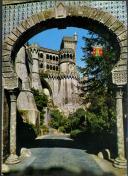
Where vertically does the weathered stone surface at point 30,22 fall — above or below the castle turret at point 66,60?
below

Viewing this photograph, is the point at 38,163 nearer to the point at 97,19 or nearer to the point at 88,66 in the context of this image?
the point at 97,19

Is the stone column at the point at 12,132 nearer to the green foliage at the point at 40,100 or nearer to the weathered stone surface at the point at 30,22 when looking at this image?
the weathered stone surface at the point at 30,22

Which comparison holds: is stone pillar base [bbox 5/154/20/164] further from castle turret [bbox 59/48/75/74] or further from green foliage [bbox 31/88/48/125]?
castle turret [bbox 59/48/75/74]

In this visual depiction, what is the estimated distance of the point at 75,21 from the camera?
906 centimetres

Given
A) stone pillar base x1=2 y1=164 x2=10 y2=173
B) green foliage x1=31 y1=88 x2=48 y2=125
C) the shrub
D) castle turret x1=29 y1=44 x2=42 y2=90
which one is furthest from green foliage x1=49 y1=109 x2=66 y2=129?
stone pillar base x1=2 y1=164 x2=10 y2=173

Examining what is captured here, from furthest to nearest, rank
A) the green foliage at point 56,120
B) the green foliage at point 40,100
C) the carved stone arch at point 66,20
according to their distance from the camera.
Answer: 1. the green foliage at point 56,120
2. the green foliage at point 40,100
3. the carved stone arch at point 66,20

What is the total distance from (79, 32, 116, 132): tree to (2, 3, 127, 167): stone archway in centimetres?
531

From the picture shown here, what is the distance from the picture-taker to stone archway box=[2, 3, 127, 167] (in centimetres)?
849

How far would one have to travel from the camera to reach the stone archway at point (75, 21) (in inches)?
334

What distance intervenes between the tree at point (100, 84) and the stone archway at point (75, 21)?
209 inches

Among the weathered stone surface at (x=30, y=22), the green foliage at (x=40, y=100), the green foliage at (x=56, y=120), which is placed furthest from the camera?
the green foliage at (x=56, y=120)

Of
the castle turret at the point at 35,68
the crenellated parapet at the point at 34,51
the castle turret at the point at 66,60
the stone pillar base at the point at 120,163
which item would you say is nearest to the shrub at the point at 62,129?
the castle turret at the point at 35,68

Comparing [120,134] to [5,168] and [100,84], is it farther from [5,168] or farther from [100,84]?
[100,84]

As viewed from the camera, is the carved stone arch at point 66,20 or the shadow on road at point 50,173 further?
the carved stone arch at point 66,20
